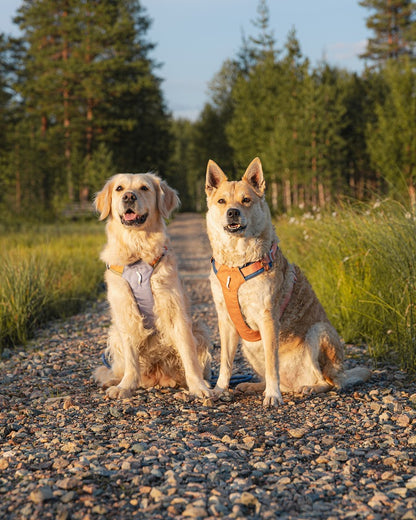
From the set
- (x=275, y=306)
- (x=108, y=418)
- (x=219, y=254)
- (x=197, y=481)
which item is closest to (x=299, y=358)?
(x=275, y=306)

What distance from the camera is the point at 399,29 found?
44438mm

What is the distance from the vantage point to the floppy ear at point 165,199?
4.64 meters

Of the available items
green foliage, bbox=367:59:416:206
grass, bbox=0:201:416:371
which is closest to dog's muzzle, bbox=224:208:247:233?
grass, bbox=0:201:416:371

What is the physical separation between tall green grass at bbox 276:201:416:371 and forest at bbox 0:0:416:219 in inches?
624

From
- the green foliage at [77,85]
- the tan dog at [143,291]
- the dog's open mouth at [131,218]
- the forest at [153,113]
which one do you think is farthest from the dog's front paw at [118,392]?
the green foliage at [77,85]

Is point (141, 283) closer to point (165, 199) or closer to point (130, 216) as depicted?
point (130, 216)

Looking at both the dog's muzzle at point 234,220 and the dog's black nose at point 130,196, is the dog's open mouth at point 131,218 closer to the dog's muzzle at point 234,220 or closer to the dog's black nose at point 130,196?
the dog's black nose at point 130,196

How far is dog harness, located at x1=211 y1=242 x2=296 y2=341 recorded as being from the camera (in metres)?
4.11

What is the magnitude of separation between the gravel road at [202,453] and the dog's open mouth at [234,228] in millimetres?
1352

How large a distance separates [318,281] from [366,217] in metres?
1.09

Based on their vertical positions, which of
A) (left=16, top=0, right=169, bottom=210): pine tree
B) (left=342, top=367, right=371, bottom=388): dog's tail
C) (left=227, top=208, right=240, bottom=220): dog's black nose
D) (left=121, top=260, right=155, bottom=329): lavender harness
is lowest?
(left=342, top=367, right=371, bottom=388): dog's tail

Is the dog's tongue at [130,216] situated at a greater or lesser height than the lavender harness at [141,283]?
greater

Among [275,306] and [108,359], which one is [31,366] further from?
[275,306]

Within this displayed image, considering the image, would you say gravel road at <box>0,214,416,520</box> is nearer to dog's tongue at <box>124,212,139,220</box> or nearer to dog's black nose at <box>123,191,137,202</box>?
dog's tongue at <box>124,212,139,220</box>
